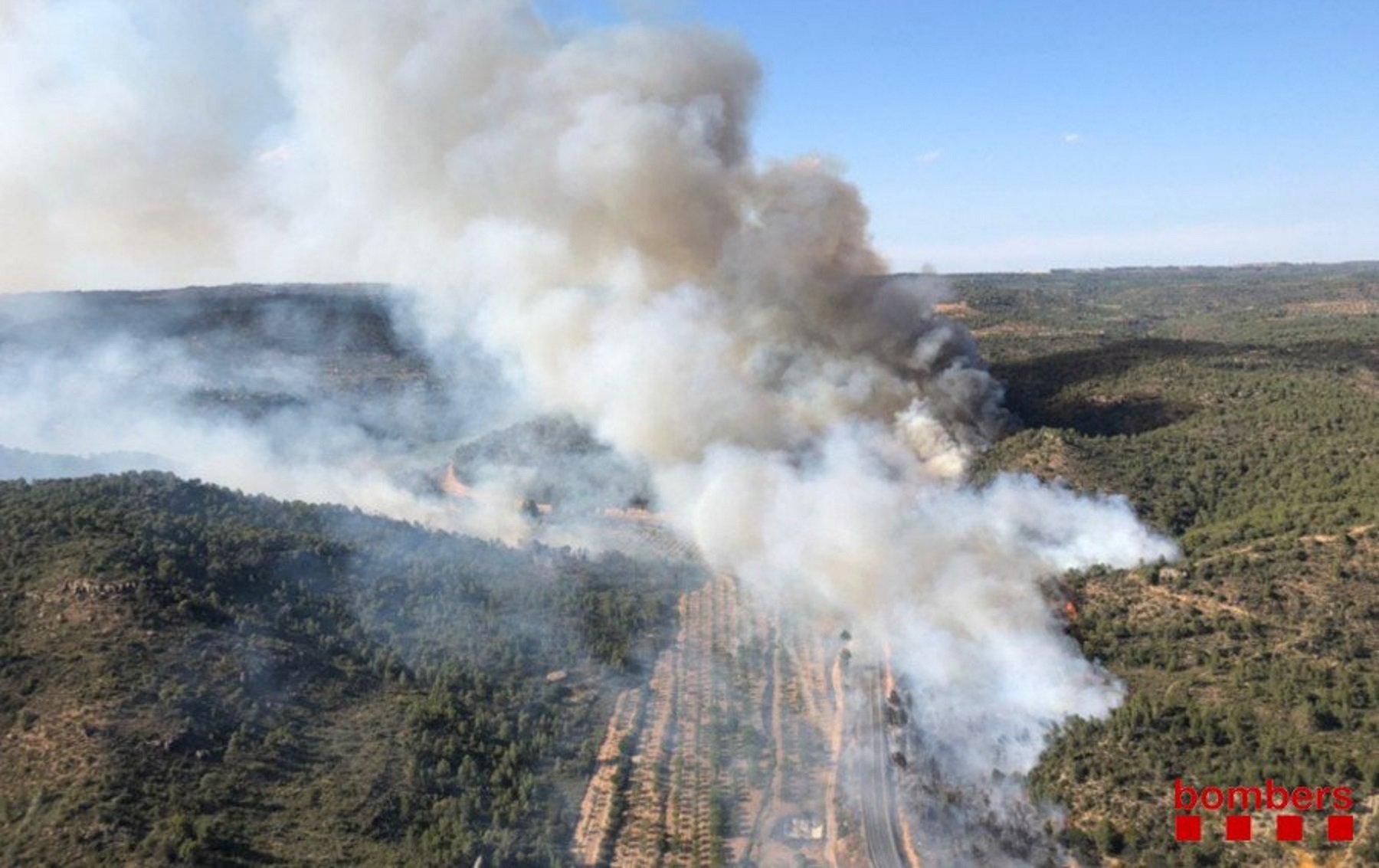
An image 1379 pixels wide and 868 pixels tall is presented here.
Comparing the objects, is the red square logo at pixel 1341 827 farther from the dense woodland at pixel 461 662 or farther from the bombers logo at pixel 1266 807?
the dense woodland at pixel 461 662

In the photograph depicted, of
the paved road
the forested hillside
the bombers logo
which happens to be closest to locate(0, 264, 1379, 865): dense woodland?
the forested hillside

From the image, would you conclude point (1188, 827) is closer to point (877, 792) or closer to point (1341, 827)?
point (1341, 827)

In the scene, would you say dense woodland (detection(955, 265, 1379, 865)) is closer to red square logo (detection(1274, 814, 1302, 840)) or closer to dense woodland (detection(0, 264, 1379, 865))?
dense woodland (detection(0, 264, 1379, 865))

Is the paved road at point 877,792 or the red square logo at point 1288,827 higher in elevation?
the red square logo at point 1288,827

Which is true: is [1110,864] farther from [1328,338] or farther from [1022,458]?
[1328,338]

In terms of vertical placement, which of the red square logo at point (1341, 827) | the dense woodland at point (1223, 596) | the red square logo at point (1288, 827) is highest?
the dense woodland at point (1223, 596)

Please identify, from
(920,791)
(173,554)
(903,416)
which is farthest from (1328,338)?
(173,554)

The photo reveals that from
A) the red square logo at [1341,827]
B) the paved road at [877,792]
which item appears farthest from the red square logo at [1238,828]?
the paved road at [877,792]
